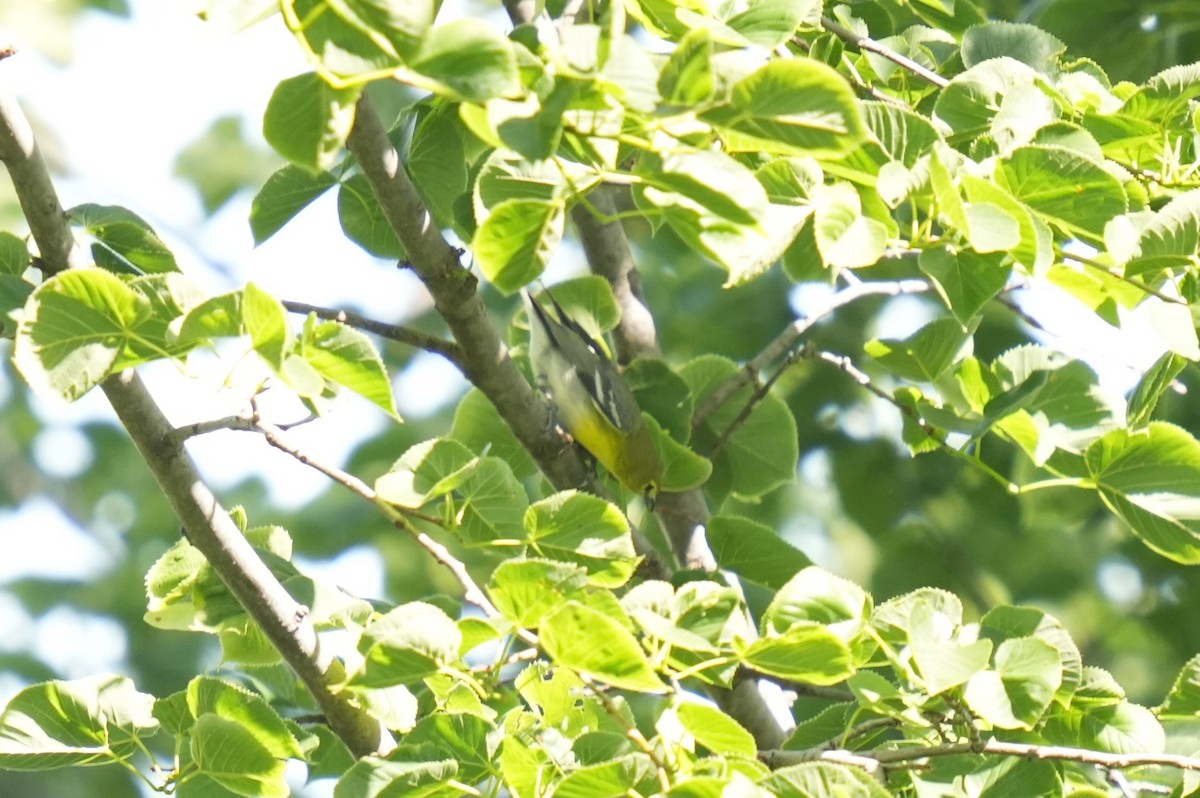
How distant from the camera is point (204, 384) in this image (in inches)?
55.6

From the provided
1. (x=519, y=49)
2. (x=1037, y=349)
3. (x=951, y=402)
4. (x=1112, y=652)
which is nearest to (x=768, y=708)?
(x=951, y=402)

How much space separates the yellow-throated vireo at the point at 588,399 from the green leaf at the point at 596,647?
6.19 feet

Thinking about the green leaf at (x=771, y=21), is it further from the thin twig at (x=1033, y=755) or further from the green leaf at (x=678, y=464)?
the green leaf at (x=678, y=464)

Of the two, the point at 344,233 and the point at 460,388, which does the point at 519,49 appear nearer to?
the point at 344,233

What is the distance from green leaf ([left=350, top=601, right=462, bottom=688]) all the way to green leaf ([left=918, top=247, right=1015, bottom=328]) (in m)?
0.73

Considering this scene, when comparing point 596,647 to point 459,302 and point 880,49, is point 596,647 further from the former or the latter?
point 880,49

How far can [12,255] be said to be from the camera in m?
1.57

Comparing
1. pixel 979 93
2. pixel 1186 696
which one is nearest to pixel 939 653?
pixel 1186 696

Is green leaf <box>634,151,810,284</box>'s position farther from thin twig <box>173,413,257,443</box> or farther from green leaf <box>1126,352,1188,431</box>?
green leaf <box>1126,352,1188,431</box>

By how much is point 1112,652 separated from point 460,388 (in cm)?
364

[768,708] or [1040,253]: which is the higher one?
[1040,253]

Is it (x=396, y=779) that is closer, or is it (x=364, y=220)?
(x=396, y=779)

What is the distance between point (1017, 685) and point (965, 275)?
0.50m

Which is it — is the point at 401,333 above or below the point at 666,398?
above
